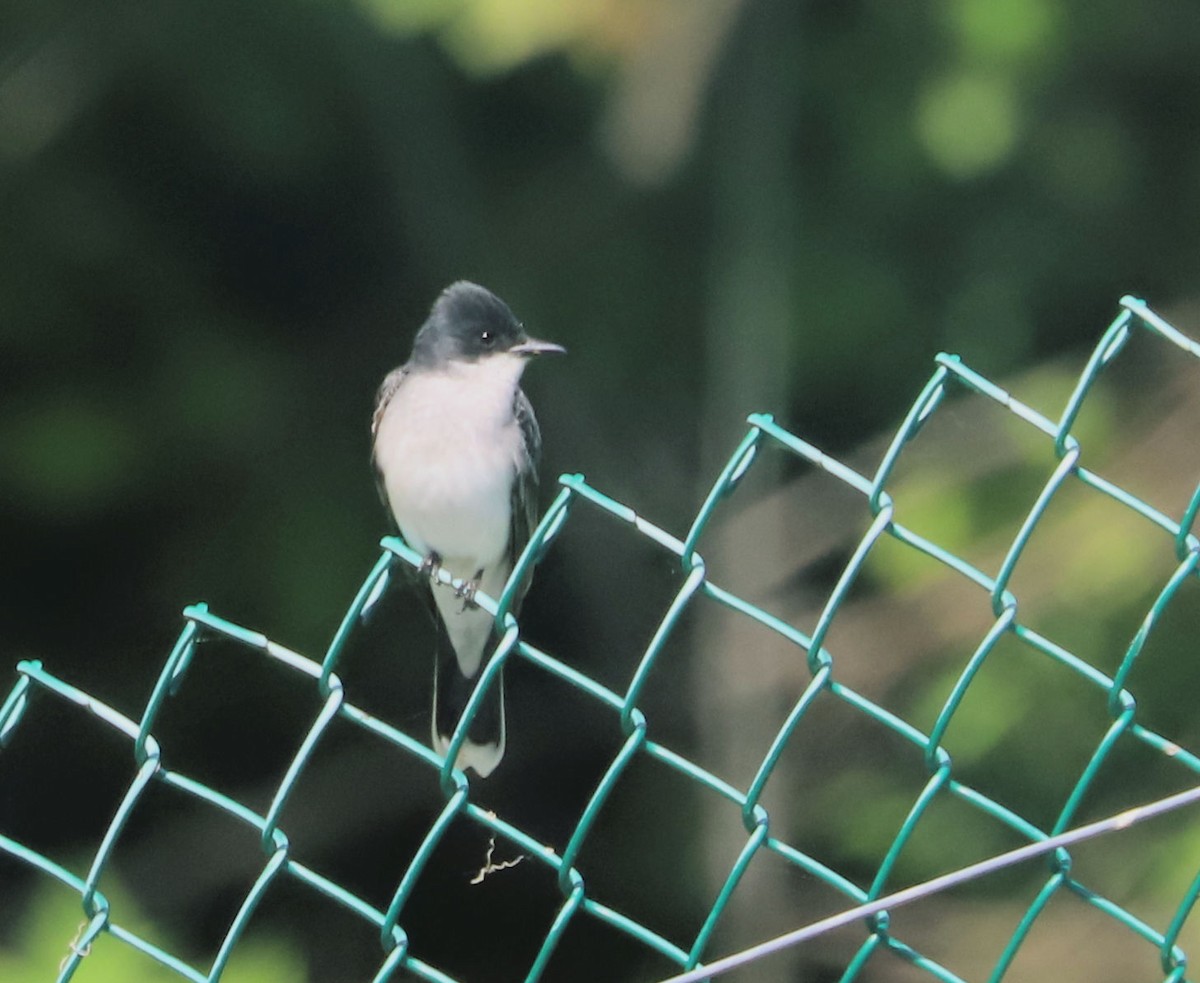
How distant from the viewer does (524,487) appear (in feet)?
13.2

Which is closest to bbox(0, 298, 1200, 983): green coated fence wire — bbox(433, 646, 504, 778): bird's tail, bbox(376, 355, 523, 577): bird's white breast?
bbox(433, 646, 504, 778): bird's tail

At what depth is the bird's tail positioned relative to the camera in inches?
142

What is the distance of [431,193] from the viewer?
16.0ft

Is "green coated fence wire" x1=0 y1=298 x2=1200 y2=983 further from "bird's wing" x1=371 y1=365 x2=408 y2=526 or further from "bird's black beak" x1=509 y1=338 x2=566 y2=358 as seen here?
"bird's wing" x1=371 y1=365 x2=408 y2=526

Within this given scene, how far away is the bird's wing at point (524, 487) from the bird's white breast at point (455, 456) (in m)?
0.02

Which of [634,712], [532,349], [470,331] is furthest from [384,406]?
[634,712]

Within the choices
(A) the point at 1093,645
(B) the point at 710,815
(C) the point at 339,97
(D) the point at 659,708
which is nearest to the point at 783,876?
(B) the point at 710,815

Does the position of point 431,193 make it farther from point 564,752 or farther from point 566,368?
point 564,752

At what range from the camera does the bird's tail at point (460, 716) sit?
11.9ft

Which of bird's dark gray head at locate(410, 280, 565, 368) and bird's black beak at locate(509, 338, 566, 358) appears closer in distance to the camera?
bird's black beak at locate(509, 338, 566, 358)

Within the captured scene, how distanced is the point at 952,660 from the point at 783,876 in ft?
2.49

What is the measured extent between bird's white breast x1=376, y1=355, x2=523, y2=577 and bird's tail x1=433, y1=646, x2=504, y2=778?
312 mm

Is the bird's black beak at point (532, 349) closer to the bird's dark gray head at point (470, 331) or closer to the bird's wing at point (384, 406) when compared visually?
the bird's dark gray head at point (470, 331)

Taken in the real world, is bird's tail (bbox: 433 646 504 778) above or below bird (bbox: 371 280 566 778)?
below
